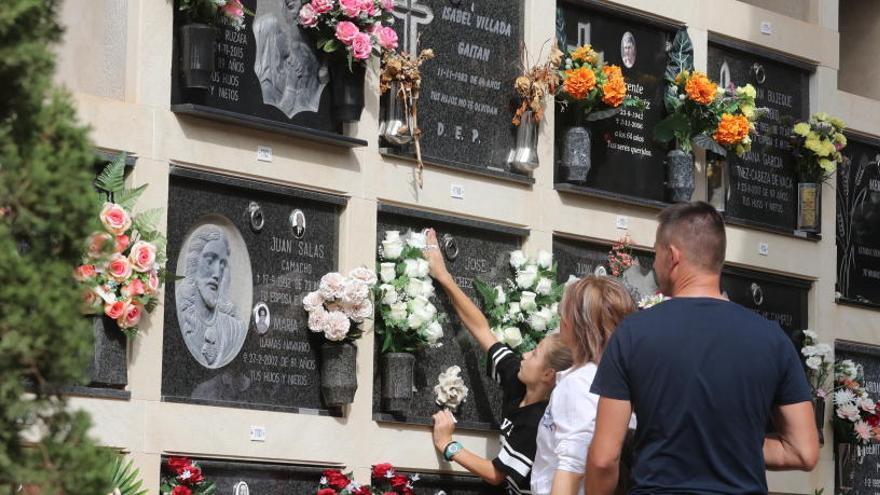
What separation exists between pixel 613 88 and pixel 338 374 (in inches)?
98.5

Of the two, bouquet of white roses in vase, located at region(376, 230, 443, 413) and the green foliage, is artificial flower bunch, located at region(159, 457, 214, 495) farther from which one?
the green foliage

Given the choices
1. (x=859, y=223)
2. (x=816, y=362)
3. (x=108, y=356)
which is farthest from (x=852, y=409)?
(x=108, y=356)

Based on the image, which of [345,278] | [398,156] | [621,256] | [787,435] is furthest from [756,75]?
[787,435]

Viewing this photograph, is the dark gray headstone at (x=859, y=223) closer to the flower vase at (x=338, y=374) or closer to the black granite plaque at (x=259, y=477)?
the flower vase at (x=338, y=374)

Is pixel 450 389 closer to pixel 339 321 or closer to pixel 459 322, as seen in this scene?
pixel 459 322

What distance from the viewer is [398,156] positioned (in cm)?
877

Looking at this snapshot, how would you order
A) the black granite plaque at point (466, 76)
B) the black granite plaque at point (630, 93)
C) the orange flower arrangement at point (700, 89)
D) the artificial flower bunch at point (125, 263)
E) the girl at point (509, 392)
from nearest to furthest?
the artificial flower bunch at point (125, 263)
the girl at point (509, 392)
the black granite plaque at point (466, 76)
the black granite plaque at point (630, 93)
the orange flower arrangement at point (700, 89)

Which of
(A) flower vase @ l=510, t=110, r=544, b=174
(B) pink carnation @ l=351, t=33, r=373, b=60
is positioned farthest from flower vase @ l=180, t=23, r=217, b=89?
(A) flower vase @ l=510, t=110, r=544, b=174

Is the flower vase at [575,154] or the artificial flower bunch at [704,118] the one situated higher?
the artificial flower bunch at [704,118]

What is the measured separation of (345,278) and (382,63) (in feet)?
3.79

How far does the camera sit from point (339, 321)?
807 cm

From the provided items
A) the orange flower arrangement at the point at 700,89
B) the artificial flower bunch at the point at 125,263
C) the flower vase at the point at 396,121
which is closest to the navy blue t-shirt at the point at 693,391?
the artificial flower bunch at the point at 125,263

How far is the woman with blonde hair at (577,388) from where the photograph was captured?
21.0 feet

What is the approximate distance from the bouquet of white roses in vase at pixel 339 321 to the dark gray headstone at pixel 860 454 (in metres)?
4.24
